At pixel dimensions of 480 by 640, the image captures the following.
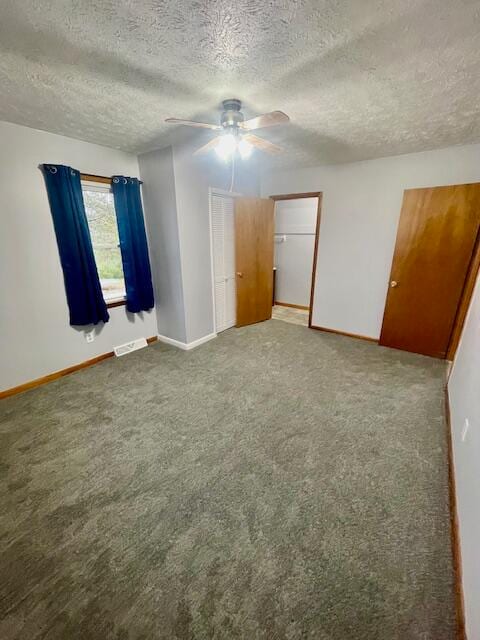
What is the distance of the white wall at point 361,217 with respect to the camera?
9.50ft

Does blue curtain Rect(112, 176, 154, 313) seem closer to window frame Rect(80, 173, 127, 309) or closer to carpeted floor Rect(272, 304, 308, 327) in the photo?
window frame Rect(80, 173, 127, 309)

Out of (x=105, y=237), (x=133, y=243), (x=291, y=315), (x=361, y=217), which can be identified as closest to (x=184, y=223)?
(x=133, y=243)

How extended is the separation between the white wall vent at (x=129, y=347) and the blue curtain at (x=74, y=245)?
0.48 metres

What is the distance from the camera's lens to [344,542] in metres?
1.30

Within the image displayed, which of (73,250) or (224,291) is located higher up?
(73,250)

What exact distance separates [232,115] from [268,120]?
1.22 ft

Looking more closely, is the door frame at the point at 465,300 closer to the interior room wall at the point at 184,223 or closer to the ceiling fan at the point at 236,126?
the ceiling fan at the point at 236,126

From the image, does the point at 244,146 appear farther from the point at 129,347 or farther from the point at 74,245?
the point at 129,347

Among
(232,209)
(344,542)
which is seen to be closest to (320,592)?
(344,542)

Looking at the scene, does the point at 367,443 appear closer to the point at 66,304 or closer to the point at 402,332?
the point at 402,332

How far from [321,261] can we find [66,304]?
3318mm

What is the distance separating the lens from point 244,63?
4.65 ft

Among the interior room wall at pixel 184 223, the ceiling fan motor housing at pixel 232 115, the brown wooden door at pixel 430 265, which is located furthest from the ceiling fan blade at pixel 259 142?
the brown wooden door at pixel 430 265

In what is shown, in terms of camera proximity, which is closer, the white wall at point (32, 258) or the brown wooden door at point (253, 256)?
the white wall at point (32, 258)
